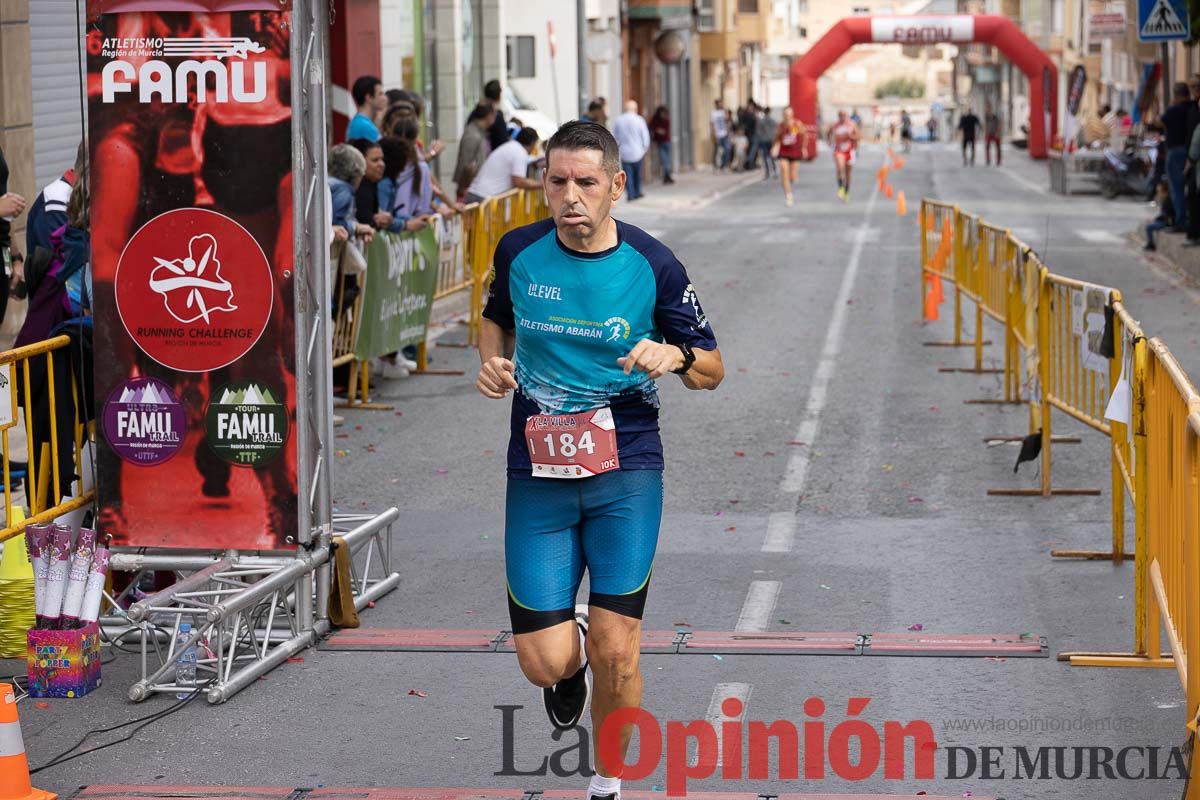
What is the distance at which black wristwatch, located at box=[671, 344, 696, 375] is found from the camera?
5.48m

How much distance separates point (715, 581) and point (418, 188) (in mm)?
8306

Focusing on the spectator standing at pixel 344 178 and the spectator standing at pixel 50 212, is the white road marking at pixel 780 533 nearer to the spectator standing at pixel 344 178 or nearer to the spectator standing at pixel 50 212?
the spectator standing at pixel 50 212

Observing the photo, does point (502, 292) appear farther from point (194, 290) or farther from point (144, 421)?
point (144, 421)

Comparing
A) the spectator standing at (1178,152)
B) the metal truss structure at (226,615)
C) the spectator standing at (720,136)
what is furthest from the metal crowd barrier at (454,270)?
the spectator standing at (720,136)

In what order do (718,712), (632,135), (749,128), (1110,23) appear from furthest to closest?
(749,128) → (1110,23) → (632,135) → (718,712)

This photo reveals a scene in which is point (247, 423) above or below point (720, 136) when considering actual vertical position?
below

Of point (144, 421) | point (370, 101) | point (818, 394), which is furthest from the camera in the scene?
point (370, 101)

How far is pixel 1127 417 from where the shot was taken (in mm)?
7836

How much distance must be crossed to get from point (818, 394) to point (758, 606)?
21.3ft

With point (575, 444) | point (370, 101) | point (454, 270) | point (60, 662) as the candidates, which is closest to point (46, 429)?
point (60, 662)

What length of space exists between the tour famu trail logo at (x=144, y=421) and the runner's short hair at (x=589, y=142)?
298 centimetres

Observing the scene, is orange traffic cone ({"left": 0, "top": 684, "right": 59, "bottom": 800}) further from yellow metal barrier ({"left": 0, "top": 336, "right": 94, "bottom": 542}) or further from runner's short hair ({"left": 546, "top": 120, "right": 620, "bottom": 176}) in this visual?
runner's short hair ({"left": 546, "top": 120, "right": 620, "bottom": 176})

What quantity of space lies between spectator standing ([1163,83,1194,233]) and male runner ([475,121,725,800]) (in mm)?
21391

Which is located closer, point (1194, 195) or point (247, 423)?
point (247, 423)
